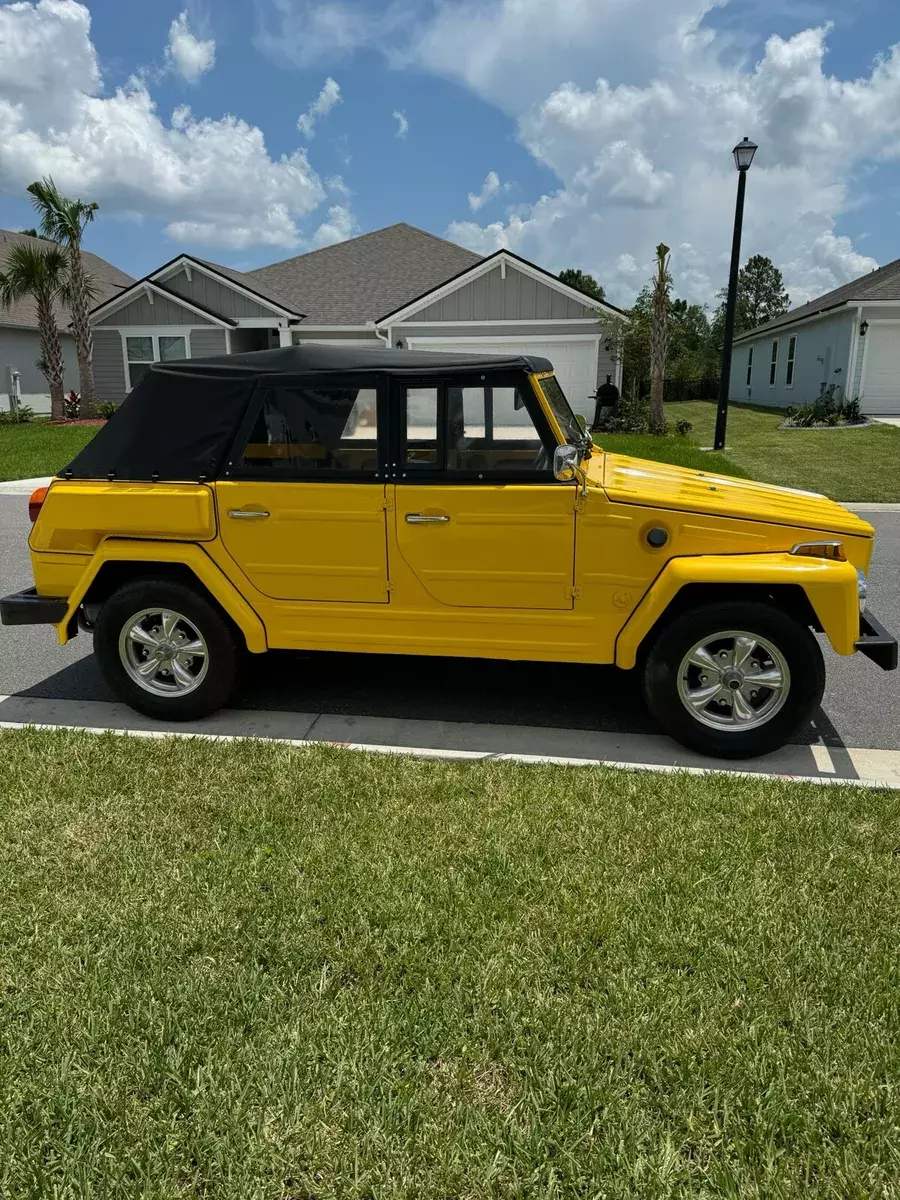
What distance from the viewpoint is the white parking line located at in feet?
14.1

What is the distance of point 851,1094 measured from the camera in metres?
2.32

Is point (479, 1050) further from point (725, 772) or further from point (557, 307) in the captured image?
point (557, 307)

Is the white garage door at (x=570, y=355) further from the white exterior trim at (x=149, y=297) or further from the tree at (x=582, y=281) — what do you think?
the tree at (x=582, y=281)

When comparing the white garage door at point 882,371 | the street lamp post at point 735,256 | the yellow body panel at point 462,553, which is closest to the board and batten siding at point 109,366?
the street lamp post at point 735,256

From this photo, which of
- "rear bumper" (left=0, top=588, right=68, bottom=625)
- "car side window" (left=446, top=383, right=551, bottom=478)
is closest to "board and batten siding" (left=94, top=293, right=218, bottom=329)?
"rear bumper" (left=0, top=588, right=68, bottom=625)

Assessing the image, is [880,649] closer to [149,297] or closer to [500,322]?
[500,322]

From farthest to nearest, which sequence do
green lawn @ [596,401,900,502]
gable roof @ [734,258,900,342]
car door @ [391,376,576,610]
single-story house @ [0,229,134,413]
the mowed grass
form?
single-story house @ [0,229,134,413] < gable roof @ [734,258,900,342] < green lawn @ [596,401,900,502] < car door @ [391,376,576,610] < the mowed grass

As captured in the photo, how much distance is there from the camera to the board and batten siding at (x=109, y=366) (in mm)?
27438

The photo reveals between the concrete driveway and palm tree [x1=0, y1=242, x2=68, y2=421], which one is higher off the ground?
palm tree [x1=0, y1=242, x2=68, y2=421]

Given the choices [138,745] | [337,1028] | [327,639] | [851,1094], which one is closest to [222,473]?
[327,639]

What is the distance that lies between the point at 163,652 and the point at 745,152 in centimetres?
1559

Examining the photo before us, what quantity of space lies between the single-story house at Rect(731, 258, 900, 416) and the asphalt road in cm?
2197

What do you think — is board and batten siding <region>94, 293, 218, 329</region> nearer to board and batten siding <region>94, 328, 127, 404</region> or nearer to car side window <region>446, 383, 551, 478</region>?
board and batten siding <region>94, 328, 127, 404</region>

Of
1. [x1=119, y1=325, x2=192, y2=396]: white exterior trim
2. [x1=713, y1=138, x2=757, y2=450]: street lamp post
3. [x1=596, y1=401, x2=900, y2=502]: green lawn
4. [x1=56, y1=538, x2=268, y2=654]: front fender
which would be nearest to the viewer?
[x1=56, y1=538, x2=268, y2=654]: front fender
